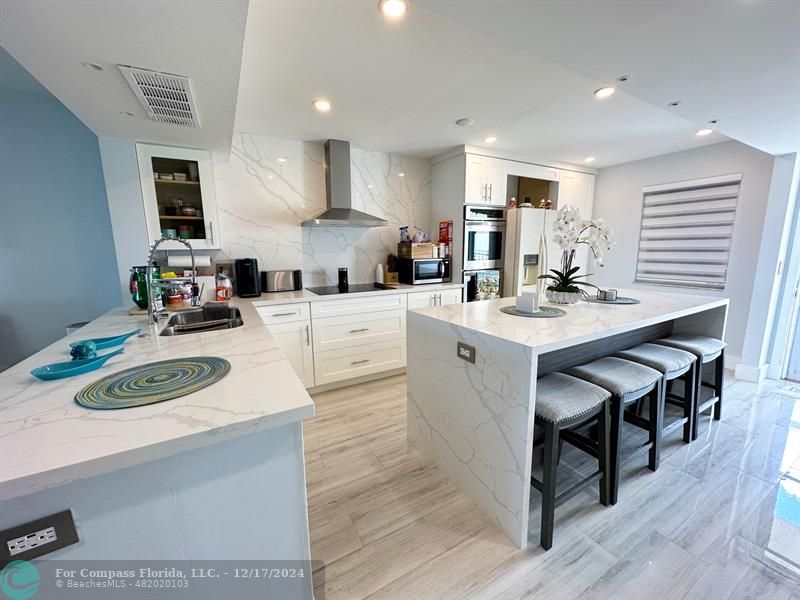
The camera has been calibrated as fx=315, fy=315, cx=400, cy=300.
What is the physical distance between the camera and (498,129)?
2.83m

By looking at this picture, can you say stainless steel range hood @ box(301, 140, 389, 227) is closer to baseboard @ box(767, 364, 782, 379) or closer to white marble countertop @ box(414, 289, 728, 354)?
white marble countertop @ box(414, 289, 728, 354)

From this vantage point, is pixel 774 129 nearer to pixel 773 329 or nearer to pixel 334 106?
pixel 773 329

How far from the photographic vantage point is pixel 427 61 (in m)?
1.77

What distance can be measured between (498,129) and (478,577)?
3.13m

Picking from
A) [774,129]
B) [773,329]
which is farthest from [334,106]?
[773,329]

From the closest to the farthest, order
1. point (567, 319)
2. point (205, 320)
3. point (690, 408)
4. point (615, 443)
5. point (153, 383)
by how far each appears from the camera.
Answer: point (153, 383) → point (615, 443) → point (567, 319) → point (690, 408) → point (205, 320)

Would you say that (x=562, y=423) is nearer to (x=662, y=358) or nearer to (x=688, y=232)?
(x=662, y=358)

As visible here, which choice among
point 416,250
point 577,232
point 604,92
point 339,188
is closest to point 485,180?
point 416,250

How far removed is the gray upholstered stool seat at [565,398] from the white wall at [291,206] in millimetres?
2527

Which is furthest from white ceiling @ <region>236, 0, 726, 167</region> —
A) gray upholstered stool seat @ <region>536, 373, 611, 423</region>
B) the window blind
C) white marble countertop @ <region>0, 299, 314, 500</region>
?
gray upholstered stool seat @ <region>536, 373, 611, 423</region>

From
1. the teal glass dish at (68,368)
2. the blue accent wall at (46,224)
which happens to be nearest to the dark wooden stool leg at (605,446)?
the teal glass dish at (68,368)

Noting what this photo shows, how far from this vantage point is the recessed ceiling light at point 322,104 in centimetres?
225

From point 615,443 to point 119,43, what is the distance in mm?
2703

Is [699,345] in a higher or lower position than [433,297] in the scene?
lower
